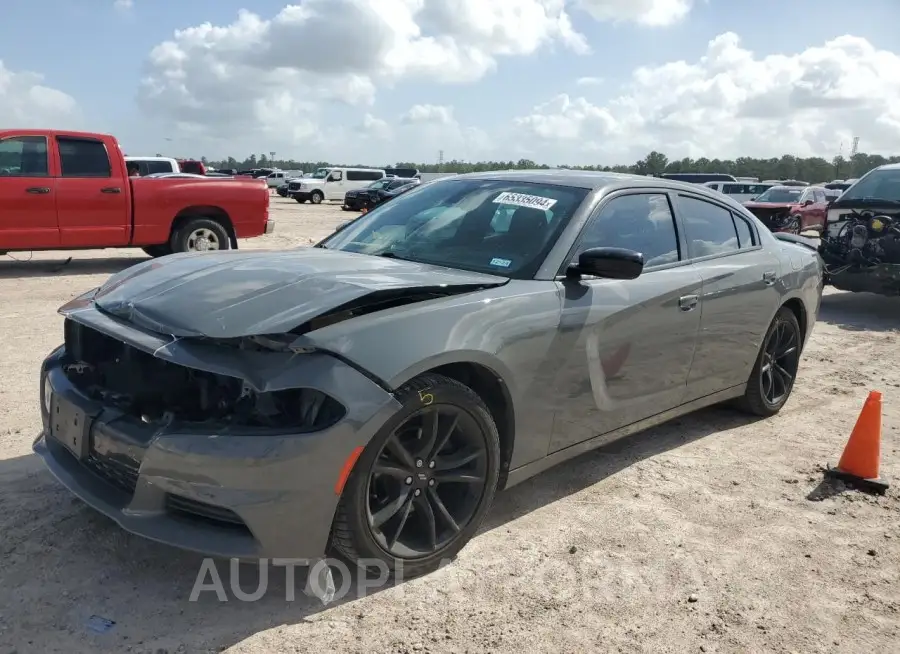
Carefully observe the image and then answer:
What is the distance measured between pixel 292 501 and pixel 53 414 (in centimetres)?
131

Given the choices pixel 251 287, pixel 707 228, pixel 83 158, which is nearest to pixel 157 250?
pixel 83 158

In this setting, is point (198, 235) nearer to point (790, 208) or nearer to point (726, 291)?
point (726, 291)

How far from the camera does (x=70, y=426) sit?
3.09m

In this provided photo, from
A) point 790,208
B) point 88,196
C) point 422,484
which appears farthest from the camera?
point 790,208

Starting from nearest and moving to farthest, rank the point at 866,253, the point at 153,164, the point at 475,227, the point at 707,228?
the point at 475,227, the point at 707,228, the point at 866,253, the point at 153,164

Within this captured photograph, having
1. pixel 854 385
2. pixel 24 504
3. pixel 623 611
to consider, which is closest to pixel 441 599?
pixel 623 611

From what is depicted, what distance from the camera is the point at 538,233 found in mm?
3838

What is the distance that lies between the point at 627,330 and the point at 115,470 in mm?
2416

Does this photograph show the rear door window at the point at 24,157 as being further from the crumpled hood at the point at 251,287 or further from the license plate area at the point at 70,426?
the license plate area at the point at 70,426

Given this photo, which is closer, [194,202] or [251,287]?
[251,287]

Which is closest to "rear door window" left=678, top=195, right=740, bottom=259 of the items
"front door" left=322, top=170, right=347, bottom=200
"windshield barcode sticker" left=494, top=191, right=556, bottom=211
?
"windshield barcode sticker" left=494, top=191, right=556, bottom=211

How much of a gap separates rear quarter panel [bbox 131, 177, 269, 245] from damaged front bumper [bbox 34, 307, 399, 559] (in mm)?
9072

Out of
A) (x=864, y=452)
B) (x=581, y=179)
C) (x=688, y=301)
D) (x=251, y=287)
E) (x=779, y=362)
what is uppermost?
(x=581, y=179)

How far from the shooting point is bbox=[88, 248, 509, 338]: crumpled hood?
112 inches
